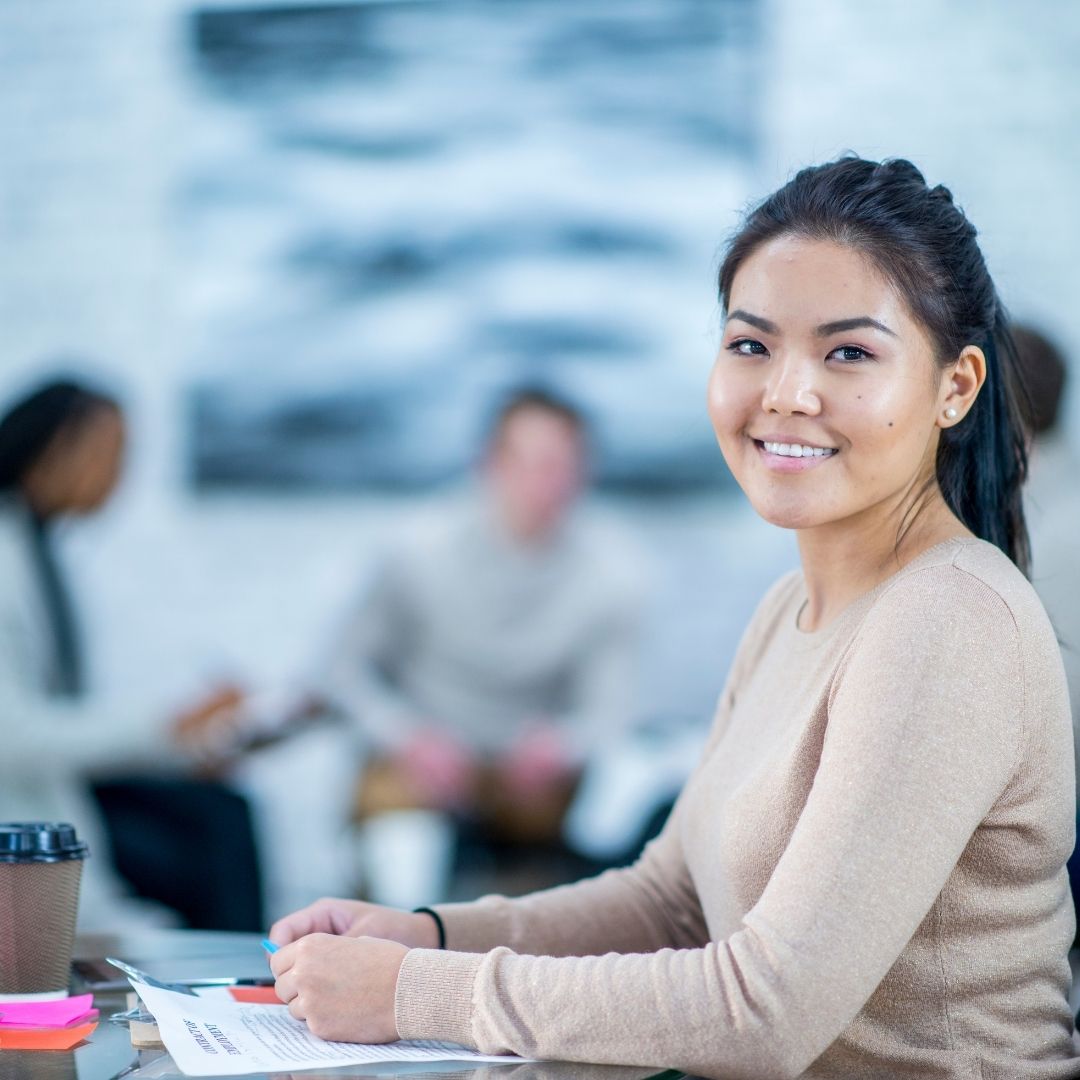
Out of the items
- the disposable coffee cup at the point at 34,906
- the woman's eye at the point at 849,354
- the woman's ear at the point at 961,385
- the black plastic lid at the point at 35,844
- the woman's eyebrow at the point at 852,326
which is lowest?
the disposable coffee cup at the point at 34,906

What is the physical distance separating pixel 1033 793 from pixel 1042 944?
13cm

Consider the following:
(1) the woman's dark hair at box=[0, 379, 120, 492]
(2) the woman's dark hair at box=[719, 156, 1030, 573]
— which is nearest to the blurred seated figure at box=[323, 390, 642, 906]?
(1) the woman's dark hair at box=[0, 379, 120, 492]

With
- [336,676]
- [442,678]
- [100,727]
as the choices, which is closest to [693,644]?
[442,678]

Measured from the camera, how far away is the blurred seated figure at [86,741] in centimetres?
350

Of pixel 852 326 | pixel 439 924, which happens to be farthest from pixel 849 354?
pixel 439 924

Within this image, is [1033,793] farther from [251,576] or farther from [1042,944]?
[251,576]

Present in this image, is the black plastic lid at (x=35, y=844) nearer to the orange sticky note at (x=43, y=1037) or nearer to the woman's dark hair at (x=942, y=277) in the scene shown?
the orange sticky note at (x=43, y=1037)

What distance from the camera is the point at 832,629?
120 cm

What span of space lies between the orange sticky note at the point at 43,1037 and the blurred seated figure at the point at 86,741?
246 centimetres

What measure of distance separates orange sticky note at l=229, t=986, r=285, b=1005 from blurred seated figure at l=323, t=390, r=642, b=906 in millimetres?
2459

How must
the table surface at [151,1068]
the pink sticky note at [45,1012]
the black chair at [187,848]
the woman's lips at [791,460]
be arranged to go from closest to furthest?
the table surface at [151,1068] < the pink sticky note at [45,1012] < the woman's lips at [791,460] < the black chair at [187,848]

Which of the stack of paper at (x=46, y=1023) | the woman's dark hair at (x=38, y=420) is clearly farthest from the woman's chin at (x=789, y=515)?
the woman's dark hair at (x=38, y=420)

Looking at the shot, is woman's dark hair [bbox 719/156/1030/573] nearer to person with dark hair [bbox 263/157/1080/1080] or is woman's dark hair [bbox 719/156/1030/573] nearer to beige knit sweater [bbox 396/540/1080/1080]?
person with dark hair [bbox 263/157/1080/1080]

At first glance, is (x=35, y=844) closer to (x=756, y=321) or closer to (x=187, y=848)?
(x=756, y=321)
